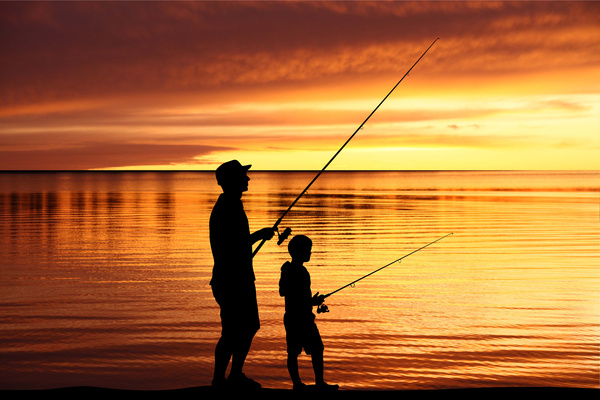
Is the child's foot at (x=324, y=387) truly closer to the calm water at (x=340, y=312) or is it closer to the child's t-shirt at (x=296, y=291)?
the child's t-shirt at (x=296, y=291)

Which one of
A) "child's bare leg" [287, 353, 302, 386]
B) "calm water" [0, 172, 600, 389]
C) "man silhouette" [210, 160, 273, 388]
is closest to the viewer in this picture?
"man silhouette" [210, 160, 273, 388]

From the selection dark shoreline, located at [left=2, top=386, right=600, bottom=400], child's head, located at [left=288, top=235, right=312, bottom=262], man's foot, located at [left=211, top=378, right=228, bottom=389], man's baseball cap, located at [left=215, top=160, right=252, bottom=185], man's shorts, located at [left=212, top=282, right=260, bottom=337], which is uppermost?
man's baseball cap, located at [left=215, top=160, right=252, bottom=185]

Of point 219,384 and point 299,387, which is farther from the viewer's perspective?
point 299,387

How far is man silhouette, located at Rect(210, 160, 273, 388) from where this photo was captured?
16.0 feet

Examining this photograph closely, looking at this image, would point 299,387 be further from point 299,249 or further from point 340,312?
point 340,312

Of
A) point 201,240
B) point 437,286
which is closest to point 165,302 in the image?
point 437,286

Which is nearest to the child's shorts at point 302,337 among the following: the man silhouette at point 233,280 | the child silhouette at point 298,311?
the child silhouette at point 298,311

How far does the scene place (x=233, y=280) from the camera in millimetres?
4883

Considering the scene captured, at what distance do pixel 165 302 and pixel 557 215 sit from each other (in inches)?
910

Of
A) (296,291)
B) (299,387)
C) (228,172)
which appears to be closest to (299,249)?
(296,291)

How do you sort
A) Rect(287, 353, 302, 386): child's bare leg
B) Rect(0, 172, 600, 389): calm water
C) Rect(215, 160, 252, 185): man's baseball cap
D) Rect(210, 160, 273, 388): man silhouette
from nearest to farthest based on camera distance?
Rect(210, 160, 273, 388): man silhouette, Rect(215, 160, 252, 185): man's baseball cap, Rect(287, 353, 302, 386): child's bare leg, Rect(0, 172, 600, 389): calm water

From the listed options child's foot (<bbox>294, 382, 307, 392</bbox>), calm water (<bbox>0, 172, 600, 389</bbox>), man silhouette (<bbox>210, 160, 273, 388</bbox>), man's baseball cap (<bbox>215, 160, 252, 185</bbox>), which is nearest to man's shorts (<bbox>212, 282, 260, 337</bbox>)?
man silhouette (<bbox>210, 160, 273, 388</bbox>)

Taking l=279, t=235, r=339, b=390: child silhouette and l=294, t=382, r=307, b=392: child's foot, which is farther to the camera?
l=279, t=235, r=339, b=390: child silhouette

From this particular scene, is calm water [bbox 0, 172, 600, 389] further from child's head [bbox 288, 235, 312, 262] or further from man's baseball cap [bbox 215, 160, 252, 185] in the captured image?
man's baseball cap [bbox 215, 160, 252, 185]
